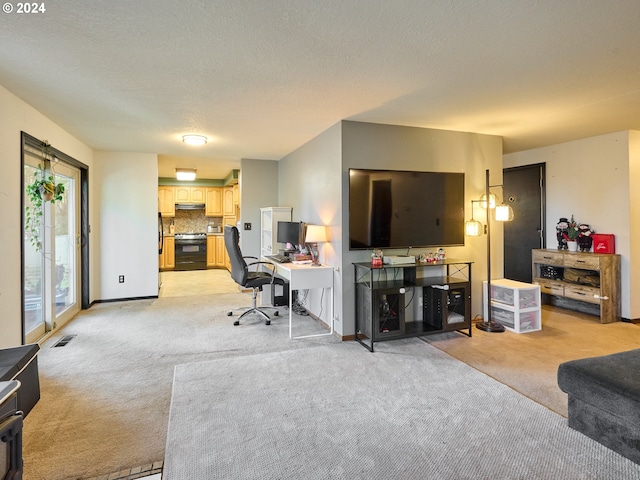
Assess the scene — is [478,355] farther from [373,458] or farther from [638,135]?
[638,135]

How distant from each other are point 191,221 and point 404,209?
7.37 m

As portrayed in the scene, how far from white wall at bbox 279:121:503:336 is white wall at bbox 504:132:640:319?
Answer: 1.31 m

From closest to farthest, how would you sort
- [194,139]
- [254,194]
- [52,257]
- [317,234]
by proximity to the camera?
[317,234], [52,257], [194,139], [254,194]

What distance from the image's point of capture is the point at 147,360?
3160mm

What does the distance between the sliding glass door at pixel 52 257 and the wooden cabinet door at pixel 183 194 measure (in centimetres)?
417

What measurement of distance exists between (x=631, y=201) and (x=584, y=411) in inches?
140

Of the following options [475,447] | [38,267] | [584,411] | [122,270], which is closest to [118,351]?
[38,267]

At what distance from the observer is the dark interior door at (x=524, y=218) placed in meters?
5.31

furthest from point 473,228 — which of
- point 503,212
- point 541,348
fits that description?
point 541,348

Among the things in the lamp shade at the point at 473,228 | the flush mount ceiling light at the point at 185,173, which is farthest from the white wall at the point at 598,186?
the flush mount ceiling light at the point at 185,173

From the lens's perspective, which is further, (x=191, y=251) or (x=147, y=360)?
(x=191, y=251)

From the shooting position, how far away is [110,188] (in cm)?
536

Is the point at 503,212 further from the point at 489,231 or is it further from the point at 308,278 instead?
the point at 308,278

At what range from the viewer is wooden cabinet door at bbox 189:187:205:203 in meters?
9.09
